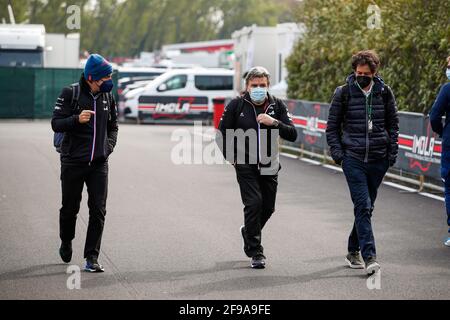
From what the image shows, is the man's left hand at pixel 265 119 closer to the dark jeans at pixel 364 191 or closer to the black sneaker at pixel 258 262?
the dark jeans at pixel 364 191

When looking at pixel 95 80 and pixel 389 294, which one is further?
pixel 95 80

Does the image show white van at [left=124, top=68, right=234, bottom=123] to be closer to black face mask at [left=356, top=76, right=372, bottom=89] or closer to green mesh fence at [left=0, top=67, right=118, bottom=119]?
green mesh fence at [left=0, top=67, right=118, bottom=119]

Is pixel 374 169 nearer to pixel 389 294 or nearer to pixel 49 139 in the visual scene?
pixel 389 294

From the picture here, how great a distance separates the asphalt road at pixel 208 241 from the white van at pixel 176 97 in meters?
18.9

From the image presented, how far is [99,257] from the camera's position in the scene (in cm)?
1007

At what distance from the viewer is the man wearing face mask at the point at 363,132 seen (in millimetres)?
9281

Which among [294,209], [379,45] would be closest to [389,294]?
[294,209]

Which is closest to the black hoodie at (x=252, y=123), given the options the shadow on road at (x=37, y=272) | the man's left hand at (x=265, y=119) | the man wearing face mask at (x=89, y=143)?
the man's left hand at (x=265, y=119)

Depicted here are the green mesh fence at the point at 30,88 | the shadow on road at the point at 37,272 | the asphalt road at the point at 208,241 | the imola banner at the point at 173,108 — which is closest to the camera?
the asphalt road at the point at 208,241

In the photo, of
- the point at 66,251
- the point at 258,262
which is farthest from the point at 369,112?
the point at 66,251

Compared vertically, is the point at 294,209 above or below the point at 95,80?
below

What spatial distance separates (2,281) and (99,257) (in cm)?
144

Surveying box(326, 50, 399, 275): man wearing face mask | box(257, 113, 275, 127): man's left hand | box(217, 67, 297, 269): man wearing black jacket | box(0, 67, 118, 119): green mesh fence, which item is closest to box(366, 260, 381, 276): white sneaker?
box(326, 50, 399, 275): man wearing face mask

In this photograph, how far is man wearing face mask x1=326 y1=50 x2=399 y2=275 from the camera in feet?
30.5
